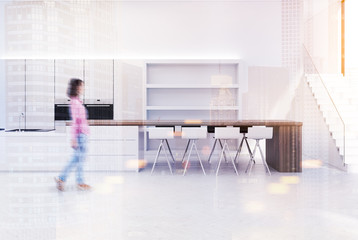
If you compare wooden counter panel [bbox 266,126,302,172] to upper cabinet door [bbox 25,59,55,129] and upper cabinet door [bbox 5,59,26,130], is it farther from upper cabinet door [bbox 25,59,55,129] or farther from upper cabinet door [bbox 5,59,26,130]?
upper cabinet door [bbox 5,59,26,130]

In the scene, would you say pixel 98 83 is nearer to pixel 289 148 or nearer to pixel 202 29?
pixel 202 29

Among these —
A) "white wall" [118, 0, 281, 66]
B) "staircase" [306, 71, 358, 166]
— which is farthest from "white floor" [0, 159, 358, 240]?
"white wall" [118, 0, 281, 66]

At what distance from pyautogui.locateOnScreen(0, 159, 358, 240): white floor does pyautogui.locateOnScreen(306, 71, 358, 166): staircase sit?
911 mm

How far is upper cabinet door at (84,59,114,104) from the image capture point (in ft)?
24.3

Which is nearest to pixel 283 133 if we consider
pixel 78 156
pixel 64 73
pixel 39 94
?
pixel 78 156

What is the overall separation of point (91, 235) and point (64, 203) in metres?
1.03

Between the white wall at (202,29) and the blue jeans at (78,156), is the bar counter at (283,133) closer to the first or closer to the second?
the blue jeans at (78,156)

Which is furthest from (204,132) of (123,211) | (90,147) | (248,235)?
(248,235)

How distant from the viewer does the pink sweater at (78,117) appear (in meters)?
4.16

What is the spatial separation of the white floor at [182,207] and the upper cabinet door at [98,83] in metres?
2.52

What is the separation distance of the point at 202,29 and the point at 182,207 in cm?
522

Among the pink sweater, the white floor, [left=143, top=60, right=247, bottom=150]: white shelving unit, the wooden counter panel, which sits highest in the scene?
[left=143, top=60, right=247, bottom=150]: white shelving unit

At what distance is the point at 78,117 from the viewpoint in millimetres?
4234

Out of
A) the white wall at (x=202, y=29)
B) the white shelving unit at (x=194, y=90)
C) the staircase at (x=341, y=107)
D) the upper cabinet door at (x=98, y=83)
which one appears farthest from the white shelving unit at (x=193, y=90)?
the staircase at (x=341, y=107)
